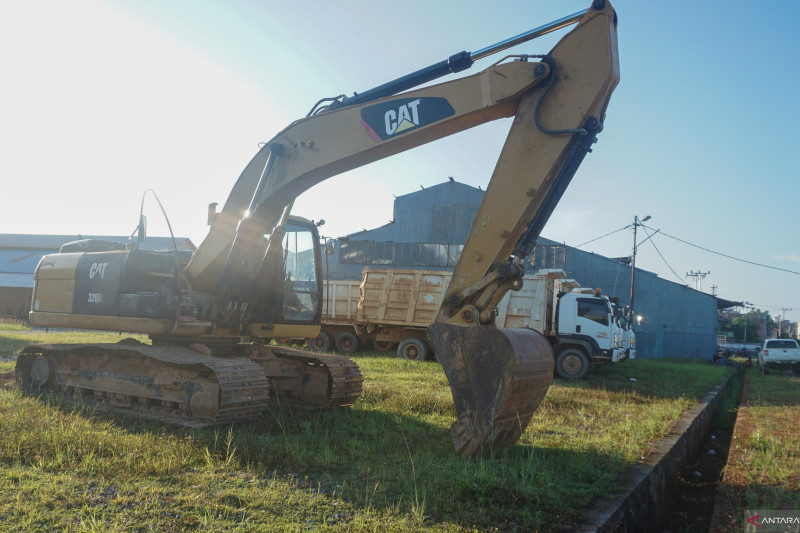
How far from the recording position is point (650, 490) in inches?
191

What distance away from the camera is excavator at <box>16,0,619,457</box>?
201 inches

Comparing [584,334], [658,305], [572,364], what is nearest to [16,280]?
[572,364]

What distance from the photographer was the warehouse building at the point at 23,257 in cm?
3556

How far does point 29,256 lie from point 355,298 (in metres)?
34.2

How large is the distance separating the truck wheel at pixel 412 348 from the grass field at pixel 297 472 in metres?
9.57

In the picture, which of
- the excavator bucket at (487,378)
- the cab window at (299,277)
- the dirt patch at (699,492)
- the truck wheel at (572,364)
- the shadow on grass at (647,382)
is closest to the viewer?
the excavator bucket at (487,378)

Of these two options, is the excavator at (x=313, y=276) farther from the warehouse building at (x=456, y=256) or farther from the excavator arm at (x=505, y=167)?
the warehouse building at (x=456, y=256)

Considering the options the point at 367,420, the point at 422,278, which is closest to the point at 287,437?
the point at 367,420

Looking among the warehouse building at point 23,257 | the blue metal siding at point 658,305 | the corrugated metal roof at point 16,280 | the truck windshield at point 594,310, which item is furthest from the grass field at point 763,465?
the corrugated metal roof at point 16,280

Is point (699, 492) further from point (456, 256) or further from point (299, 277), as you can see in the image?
point (456, 256)

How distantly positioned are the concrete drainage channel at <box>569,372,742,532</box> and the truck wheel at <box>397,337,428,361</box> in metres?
9.47

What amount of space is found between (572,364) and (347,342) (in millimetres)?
7162

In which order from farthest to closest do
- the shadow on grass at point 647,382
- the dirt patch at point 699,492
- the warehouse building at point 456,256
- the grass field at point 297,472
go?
the warehouse building at point 456,256 < the shadow on grass at point 647,382 < the dirt patch at point 699,492 < the grass field at point 297,472

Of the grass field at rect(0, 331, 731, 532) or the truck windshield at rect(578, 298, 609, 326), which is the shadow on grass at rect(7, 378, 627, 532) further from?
the truck windshield at rect(578, 298, 609, 326)
